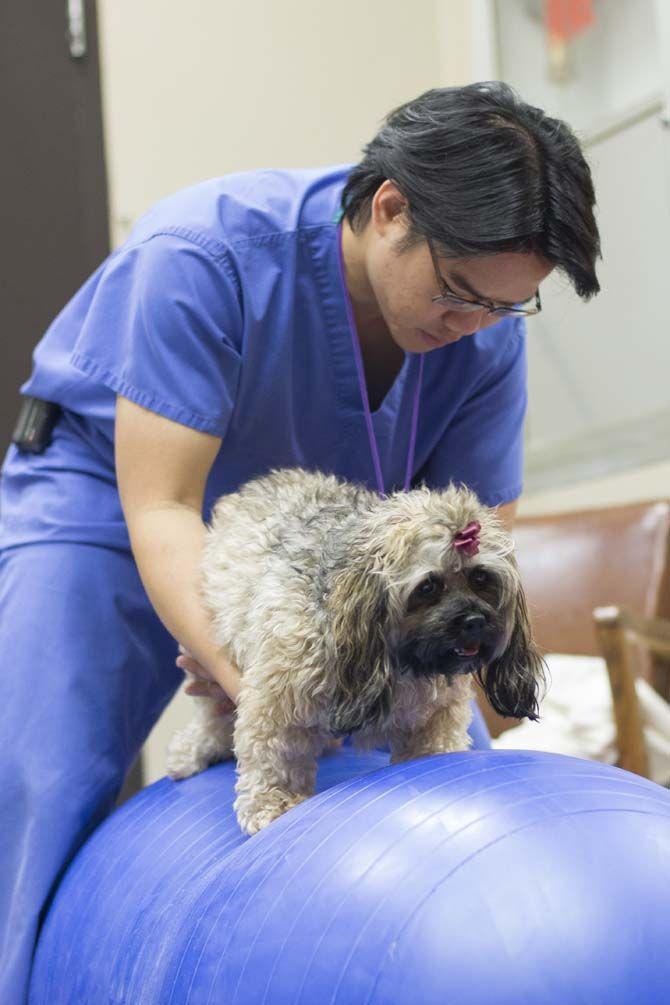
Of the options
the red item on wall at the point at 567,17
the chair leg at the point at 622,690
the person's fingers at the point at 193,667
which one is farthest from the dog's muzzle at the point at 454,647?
the red item on wall at the point at 567,17

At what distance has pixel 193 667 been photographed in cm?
141

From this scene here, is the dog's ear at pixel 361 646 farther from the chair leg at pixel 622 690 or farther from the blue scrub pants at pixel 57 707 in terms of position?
the chair leg at pixel 622 690

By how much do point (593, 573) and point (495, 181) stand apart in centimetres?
168

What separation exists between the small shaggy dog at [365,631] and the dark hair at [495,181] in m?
0.28

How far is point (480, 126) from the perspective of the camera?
3.98ft

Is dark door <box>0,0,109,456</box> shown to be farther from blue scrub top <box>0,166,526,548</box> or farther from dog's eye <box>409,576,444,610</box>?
dog's eye <box>409,576,444,610</box>

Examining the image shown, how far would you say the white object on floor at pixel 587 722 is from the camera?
219cm

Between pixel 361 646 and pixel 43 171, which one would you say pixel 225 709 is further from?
pixel 43 171

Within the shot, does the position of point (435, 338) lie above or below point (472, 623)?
above

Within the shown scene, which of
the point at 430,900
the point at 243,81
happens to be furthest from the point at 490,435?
the point at 243,81

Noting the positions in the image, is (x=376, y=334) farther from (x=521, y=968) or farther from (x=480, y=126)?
(x=521, y=968)

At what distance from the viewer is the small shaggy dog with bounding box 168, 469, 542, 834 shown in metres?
1.09

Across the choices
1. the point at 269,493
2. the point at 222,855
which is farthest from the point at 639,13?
the point at 222,855

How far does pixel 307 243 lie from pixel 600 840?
33.6 inches
